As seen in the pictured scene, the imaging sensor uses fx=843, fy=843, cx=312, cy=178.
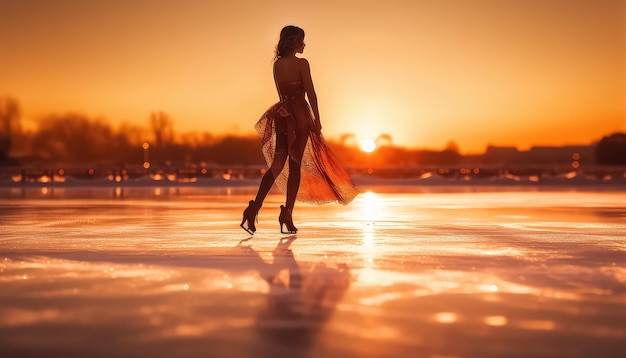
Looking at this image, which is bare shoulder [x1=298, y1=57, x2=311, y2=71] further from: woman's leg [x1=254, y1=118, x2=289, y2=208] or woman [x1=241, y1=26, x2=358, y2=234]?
woman's leg [x1=254, y1=118, x2=289, y2=208]

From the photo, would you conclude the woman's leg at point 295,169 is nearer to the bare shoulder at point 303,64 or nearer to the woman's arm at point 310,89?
the woman's arm at point 310,89

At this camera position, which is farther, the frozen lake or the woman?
the woman

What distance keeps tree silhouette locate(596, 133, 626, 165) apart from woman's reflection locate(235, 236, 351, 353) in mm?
139598

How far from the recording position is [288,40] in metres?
9.71

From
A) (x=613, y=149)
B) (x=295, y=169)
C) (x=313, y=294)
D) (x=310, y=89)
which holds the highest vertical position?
(x=613, y=149)

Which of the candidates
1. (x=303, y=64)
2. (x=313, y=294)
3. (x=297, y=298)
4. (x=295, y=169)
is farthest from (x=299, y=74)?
(x=297, y=298)

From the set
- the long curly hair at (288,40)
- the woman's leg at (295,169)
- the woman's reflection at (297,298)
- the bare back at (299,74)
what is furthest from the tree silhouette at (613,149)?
the woman's reflection at (297,298)

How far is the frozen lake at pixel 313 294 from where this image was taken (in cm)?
353

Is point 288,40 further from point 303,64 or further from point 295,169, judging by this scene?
point 295,169

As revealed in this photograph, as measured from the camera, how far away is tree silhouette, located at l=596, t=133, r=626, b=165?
137625mm

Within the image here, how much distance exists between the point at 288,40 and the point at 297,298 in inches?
214

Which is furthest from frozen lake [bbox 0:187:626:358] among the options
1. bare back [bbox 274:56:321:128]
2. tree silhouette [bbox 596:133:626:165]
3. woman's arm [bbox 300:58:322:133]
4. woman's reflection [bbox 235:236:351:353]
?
tree silhouette [bbox 596:133:626:165]

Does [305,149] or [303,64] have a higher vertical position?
[303,64]

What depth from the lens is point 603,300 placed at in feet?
15.4
